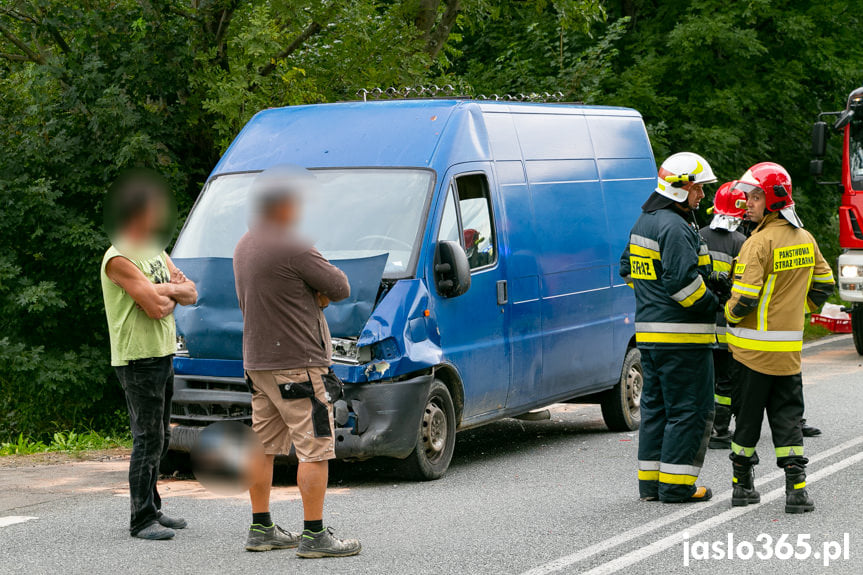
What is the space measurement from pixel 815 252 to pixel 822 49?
47.0 feet

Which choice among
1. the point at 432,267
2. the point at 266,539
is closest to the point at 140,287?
the point at 266,539

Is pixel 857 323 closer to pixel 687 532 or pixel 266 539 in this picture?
pixel 687 532

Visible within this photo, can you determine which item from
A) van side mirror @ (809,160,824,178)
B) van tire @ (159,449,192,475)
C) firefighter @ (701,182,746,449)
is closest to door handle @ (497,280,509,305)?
firefighter @ (701,182,746,449)

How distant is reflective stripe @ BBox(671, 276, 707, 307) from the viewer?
7129mm

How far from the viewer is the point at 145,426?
6.55 metres

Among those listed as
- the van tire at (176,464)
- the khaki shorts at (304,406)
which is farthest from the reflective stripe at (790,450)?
the van tire at (176,464)

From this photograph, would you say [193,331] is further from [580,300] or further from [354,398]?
[580,300]

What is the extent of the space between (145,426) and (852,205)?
11.6 m

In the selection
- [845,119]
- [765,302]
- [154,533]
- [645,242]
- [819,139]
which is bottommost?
[154,533]

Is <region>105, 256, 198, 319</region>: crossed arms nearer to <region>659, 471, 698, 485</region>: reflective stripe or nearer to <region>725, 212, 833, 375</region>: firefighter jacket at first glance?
<region>659, 471, 698, 485</region>: reflective stripe

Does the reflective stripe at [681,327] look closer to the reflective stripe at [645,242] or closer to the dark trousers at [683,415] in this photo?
the dark trousers at [683,415]

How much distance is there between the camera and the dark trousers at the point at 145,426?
6523 millimetres

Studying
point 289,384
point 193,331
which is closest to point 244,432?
point 289,384

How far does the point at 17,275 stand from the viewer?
1327cm
